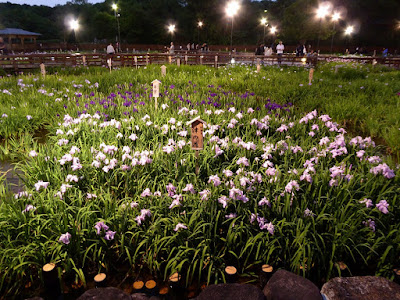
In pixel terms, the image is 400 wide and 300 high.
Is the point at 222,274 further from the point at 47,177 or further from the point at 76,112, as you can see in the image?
the point at 76,112

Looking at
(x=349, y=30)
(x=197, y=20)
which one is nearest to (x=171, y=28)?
(x=197, y=20)

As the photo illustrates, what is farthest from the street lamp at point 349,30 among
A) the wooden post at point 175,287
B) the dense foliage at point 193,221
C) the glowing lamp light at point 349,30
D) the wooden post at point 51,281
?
the wooden post at point 51,281

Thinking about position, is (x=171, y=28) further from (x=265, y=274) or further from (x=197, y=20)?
(x=265, y=274)

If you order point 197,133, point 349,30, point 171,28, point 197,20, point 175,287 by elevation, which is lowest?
point 175,287

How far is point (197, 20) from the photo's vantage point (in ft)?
202

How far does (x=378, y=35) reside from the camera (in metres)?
48.5

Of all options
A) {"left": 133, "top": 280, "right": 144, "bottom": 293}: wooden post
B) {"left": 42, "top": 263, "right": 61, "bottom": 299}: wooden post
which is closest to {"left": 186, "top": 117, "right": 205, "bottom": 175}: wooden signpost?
{"left": 133, "top": 280, "right": 144, "bottom": 293}: wooden post

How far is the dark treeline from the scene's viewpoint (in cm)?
4853

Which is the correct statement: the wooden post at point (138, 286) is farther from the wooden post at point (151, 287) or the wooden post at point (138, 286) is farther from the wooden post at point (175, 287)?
the wooden post at point (175, 287)

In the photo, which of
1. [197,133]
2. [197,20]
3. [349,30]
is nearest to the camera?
[197,133]

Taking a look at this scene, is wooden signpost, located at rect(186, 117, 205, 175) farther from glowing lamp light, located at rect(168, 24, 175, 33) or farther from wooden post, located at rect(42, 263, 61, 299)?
glowing lamp light, located at rect(168, 24, 175, 33)

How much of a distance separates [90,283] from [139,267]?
435 mm

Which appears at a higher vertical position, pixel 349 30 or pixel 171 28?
pixel 171 28

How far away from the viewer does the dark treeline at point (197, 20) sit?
48.5 metres
